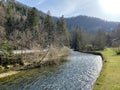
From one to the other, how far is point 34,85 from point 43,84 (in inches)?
49.7

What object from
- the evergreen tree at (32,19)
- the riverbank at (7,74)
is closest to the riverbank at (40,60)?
the riverbank at (7,74)

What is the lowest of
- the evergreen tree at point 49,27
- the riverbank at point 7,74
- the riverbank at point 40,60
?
the riverbank at point 7,74

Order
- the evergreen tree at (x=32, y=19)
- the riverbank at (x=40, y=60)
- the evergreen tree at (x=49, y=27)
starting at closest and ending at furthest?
the riverbank at (x=40, y=60)
the evergreen tree at (x=32, y=19)
the evergreen tree at (x=49, y=27)

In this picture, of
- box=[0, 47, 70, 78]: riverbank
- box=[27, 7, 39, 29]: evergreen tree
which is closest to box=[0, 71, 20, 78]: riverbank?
box=[0, 47, 70, 78]: riverbank

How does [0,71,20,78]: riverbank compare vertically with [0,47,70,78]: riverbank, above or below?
below

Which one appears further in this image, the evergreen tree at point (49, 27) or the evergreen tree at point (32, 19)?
the evergreen tree at point (49, 27)

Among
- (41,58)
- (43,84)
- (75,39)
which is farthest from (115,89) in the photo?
(75,39)

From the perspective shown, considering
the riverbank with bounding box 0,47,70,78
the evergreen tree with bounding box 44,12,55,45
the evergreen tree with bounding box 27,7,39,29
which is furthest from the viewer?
the evergreen tree with bounding box 44,12,55,45

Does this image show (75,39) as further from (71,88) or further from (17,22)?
(71,88)

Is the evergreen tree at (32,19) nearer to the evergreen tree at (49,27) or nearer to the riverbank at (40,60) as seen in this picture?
the evergreen tree at (49,27)

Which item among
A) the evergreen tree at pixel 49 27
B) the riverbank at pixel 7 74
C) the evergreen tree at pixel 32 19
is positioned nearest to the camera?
the riverbank at pixel 7 74

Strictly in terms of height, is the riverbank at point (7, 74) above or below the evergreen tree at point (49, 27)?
below

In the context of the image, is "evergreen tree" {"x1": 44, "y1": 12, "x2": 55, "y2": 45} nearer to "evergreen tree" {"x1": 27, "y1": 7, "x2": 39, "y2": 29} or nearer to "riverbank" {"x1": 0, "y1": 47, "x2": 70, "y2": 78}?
"evergreen tree" {"x1": 27, "y1": 7, "x2": 39, "y2": 29}

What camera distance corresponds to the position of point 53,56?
178 feet
